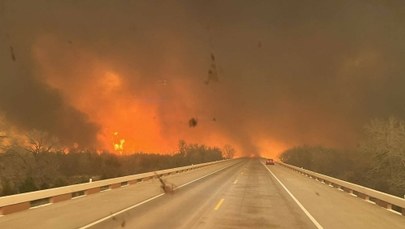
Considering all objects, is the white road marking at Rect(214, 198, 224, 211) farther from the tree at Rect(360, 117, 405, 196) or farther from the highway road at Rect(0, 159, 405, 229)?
the tree at Rect(360, 117, 405, 196)

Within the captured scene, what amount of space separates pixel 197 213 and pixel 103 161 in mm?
65519

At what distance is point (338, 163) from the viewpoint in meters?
94.2

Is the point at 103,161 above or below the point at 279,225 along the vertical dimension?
above

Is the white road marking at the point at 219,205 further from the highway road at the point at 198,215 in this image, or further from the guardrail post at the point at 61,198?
the guardrail post at the point at 61,198

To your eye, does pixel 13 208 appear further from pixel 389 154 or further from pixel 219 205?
pixel 389 154

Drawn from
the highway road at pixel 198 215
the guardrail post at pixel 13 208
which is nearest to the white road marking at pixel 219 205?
the highway road at pixel 198 215

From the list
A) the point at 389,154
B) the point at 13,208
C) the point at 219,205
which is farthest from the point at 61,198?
the point at 389,154

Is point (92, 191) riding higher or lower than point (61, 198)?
higher

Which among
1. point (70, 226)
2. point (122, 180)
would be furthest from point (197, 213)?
point (122, 180)

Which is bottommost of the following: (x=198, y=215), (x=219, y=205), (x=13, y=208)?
(x=198, y=215)

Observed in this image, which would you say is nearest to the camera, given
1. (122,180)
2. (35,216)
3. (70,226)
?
(70,226)

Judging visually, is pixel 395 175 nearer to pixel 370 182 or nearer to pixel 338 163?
pixel 370 182

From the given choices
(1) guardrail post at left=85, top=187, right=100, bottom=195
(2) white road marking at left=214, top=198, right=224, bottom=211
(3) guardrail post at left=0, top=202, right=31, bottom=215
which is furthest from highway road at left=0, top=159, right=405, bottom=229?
(1) guardrail post at left=85, top=187, right=100, bottom=195

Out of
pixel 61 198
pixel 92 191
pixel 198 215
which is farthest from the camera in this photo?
pixel 92 191
